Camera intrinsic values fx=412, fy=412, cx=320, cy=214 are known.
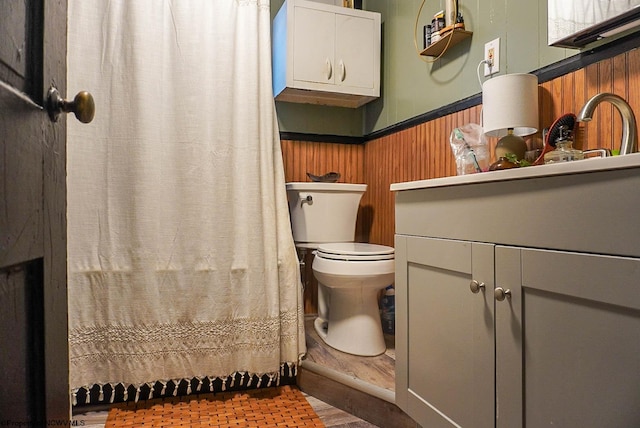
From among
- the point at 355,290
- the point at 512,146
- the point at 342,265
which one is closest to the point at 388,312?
the point at 355,290

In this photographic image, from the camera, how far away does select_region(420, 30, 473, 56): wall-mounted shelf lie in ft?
5.46

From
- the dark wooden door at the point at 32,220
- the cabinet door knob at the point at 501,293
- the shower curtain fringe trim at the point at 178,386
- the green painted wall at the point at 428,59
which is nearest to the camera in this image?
the dark wooden door at the point at 32,220

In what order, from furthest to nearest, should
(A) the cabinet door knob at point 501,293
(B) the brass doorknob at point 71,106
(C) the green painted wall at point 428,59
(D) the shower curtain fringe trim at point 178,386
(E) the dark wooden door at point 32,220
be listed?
1. (D) the shower curtain fringe trim at point 178,386
2. (C) the green painted wall at point 428,59
3. (A) the cabinet door knob at point 501,293
4. (B) the brass doorknob at point 71,106
5. (E) the dark wooden door at point 32,220

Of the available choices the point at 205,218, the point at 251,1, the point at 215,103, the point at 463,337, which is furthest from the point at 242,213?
the point at 463,337

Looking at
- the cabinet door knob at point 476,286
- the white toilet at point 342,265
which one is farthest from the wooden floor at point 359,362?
the cabinet door knob at point 476,286

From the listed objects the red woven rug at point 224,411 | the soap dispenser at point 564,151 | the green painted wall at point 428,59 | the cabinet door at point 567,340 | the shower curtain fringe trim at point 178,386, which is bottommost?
the red woven rug at point 224,411

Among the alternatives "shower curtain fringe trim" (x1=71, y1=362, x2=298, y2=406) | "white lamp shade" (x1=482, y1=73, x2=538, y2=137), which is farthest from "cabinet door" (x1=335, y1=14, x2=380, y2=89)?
"shower curtain fringe trim" (x1=71, y1=362, x2=298, y2=406)

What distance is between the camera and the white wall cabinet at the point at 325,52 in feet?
6.93

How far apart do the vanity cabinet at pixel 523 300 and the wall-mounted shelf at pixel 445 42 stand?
0.78 m

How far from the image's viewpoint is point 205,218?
177 cm

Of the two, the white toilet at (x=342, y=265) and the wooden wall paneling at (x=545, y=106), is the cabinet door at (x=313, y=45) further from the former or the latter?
the wooden wall paneling at (x=545, y=106)

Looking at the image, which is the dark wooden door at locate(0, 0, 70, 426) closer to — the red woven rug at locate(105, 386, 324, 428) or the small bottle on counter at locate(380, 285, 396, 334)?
the red woven rug at locate(105, 386, 324, 428)

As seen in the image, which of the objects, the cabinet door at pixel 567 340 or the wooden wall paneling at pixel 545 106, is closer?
the cabinet door at pixel 567 340

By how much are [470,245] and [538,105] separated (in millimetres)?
630
